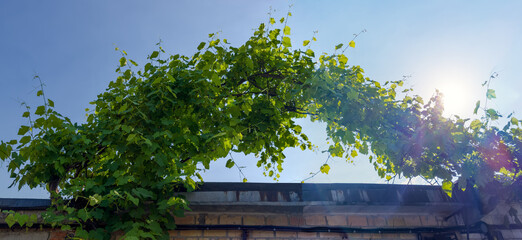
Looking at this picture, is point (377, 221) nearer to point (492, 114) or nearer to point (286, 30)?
point (492, 114)

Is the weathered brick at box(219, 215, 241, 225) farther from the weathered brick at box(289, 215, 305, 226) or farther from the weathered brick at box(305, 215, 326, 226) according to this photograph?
the weathered brick at box(305, 215, 326, 226)

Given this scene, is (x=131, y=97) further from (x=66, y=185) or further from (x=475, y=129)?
(x=475, y=129)

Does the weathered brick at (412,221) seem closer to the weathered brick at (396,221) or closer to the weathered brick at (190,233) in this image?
the weathered brick at (396,221)

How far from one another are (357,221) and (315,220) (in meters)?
0.67

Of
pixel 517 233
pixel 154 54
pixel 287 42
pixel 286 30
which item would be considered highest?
pixel 286 30

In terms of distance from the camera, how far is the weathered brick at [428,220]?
534 centimetres

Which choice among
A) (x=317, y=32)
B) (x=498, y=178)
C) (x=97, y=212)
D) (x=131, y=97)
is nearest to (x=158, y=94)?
(x=131, y=97)

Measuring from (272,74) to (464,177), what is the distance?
9.24 feet

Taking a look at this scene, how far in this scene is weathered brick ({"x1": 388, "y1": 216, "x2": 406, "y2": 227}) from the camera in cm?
524

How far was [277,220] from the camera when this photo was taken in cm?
496

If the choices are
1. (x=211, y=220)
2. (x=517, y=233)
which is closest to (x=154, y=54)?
(x=211, y=220)

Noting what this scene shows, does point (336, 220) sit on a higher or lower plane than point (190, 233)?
higher

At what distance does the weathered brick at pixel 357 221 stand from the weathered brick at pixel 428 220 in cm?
98

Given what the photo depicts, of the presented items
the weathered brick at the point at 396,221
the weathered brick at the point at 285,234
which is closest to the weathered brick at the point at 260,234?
the weathered brick at the point at 285,234
